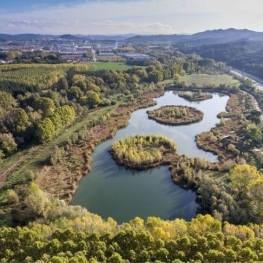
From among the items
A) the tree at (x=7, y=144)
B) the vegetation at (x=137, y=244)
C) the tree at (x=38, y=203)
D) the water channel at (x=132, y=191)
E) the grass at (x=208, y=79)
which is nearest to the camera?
the vegetation at (x=137, y=244)

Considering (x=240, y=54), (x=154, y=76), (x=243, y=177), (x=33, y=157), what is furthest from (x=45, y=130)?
(x=240, y=54)

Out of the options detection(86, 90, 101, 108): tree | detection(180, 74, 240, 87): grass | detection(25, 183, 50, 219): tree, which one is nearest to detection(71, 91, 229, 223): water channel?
detection(25, 183, 50, 219): tree

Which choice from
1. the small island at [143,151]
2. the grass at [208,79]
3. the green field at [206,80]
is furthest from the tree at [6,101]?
the grass at [208,79]

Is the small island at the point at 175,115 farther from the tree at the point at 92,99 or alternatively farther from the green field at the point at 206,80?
the green field at the point at 206,80

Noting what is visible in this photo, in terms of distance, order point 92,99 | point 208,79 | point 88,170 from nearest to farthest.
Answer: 1. point 88,170
2. point 92,99
3. point 208,79

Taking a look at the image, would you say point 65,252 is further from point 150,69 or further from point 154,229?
point 150,69

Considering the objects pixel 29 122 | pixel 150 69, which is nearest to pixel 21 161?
pixel 29 122

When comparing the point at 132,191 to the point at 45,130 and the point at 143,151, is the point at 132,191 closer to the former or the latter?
the point at 143,151
